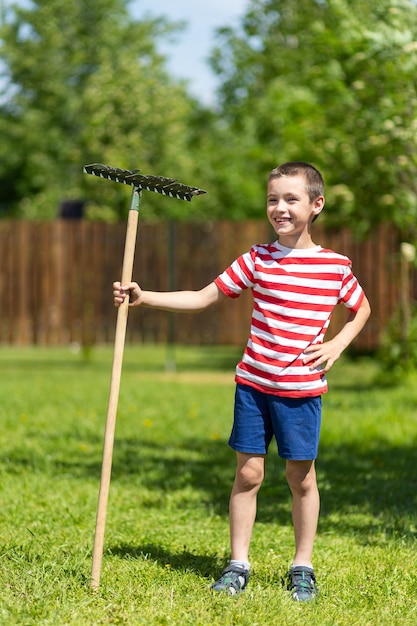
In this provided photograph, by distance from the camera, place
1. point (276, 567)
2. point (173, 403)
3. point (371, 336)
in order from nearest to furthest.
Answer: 1. point (276, 567)
2. point (173, 403)
3. point (371, 336)

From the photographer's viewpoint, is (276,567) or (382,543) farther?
(382,543)

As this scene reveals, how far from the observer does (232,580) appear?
3.85 meters

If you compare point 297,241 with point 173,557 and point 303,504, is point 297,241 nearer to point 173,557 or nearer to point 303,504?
point 303,504

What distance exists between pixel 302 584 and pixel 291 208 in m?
1.47

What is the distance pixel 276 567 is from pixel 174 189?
172cm

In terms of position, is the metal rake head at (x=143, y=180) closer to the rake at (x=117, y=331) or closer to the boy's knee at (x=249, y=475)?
the rake at (x=117, y=331)

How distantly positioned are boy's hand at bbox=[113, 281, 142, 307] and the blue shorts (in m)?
0.54

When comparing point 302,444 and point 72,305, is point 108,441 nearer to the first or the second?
point 302,444

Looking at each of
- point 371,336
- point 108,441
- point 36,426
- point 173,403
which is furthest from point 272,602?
point 371,336

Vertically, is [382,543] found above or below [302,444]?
below

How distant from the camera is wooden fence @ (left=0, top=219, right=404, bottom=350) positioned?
14227mm

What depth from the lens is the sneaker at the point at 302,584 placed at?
3.82 metres

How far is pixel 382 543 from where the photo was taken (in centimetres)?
486

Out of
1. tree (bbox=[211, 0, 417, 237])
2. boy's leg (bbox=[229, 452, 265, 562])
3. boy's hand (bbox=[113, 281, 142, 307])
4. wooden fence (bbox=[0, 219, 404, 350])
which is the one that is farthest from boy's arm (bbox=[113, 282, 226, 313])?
wooden fence (bbox=[0, 219, 404, 350])
